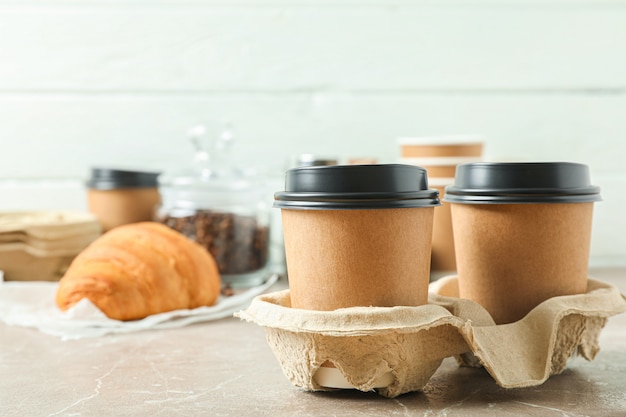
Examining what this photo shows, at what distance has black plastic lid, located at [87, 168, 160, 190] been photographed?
1250 millimetres

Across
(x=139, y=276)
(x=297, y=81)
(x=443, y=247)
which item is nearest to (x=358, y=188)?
(x=139, y=276)

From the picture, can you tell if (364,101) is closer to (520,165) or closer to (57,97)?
(57,97)

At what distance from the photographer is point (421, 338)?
21.8 inches

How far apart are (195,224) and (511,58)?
0.70 metres

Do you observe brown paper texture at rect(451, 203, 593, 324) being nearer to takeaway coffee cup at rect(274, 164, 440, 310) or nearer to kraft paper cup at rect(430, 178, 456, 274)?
takeaway coffee cup at rect(274, 164, 440, 310)

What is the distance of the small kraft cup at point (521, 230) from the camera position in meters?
0.59

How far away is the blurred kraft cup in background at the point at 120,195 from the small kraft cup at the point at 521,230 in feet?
2.45

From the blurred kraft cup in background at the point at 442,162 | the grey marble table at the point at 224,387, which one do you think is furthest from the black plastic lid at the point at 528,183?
the blurred kraft cup in background at the point at 442,162

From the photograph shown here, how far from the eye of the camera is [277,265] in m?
1.43

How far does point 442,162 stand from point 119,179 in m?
0.55

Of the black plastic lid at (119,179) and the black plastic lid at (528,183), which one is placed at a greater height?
the black plastic lid at (528,183)

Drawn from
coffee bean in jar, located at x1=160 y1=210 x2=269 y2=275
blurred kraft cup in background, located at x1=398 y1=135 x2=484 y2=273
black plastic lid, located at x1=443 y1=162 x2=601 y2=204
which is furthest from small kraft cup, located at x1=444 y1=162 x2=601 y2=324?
coffee bean in jar, located at x1=160 y1=210 x2=269 y2=275

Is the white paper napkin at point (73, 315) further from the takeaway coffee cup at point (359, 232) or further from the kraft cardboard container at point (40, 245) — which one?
the takeaway coffee cup at point (359, 232)

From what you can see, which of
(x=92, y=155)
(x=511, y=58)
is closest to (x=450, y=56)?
(x=511, y=58)
